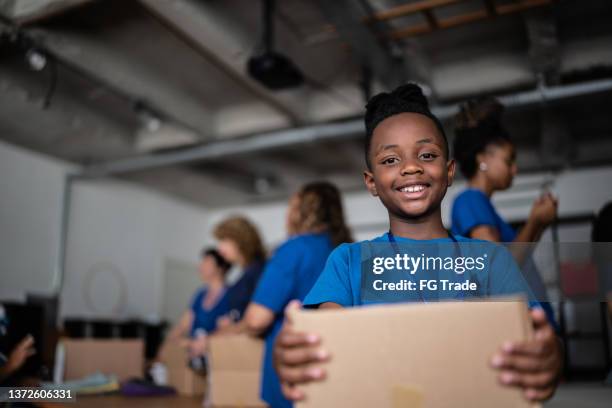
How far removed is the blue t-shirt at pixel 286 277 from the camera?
1580 mm

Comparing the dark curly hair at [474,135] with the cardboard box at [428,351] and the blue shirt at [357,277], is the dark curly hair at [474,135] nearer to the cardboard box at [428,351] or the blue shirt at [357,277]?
the blue shirt at [357,277]

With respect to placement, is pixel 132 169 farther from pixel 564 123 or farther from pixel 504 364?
pixel 504 364

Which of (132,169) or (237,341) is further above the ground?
(132,169)

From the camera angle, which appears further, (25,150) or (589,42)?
(25,150)

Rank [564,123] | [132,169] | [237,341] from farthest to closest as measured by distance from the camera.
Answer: [132,169] < [564,123] < [237,341]

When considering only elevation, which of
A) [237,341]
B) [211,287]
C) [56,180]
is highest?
[56,180]

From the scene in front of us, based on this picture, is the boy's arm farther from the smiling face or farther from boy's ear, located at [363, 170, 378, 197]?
the smiling face

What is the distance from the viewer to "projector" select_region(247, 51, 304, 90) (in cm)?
283

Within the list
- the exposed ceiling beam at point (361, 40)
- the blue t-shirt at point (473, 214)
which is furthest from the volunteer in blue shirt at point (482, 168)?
the exposed ceiling beam at point (361, 40)

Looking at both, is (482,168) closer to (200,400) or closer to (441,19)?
(200,400)

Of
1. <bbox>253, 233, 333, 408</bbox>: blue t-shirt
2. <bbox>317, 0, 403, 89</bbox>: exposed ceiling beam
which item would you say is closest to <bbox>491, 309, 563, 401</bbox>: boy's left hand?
<bbox>253, 233, 333, 408</bbox>: blue t-shirt

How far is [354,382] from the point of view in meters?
0.59

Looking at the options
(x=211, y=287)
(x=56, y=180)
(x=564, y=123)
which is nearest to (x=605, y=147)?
(x=564, y=123)

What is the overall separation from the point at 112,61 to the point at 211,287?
5.20ft
